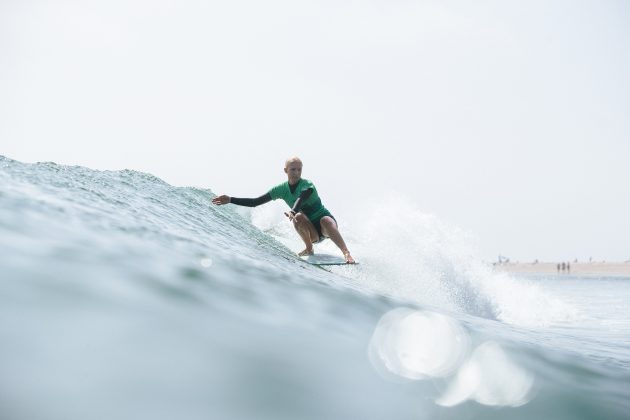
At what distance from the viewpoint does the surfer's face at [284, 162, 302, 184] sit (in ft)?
22.6

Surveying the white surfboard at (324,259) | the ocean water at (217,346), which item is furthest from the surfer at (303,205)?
the ocean water at (217,346)

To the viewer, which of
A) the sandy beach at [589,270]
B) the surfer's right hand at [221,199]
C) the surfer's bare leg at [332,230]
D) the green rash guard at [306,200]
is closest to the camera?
the surfer's right hand at [221,199]

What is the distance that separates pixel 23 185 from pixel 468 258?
8281mm

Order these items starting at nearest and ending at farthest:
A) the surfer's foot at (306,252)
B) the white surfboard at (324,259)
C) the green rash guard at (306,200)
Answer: the white surfboard at (324,259)
the surfer's foot at (306,252)
the green rash guard at (306,200)

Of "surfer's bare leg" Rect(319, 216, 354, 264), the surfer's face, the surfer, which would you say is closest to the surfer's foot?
the surfer

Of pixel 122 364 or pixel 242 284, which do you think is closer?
pixel 122 364

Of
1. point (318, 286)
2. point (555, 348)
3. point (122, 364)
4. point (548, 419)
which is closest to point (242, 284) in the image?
point (318, 286)

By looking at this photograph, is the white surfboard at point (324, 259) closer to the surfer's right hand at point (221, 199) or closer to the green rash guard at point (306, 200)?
A: the green rash guard at point (306, 200)

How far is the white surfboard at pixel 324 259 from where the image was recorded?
6.14m

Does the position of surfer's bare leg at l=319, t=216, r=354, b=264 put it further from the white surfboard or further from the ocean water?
the ocean water

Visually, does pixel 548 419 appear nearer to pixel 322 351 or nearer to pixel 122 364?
pixel 322 351

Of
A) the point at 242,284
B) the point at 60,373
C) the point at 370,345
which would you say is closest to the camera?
the point at 60,373

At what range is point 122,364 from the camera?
139 centimetres

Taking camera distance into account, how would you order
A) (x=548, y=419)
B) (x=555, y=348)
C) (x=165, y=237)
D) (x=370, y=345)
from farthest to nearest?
(x=165, y=237)
(x=555, y=348)
(x=370, y=345)
(x=548, y=419)
